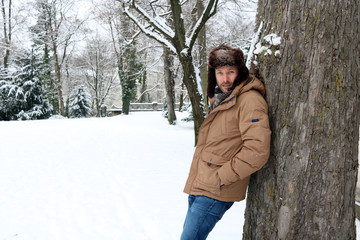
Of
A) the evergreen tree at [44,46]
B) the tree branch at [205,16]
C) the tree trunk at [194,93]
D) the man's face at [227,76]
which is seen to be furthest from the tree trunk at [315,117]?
the evergreen tree at [44,46]

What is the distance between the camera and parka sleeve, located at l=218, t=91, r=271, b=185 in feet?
5.86

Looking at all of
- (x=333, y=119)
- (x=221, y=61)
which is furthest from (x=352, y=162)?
(x=221, y=61)

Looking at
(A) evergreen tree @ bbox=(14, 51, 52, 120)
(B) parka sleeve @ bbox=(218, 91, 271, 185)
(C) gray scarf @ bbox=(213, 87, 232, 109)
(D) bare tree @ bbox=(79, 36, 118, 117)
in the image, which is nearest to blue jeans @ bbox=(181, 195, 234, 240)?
(B) parka sleeve @ bbox=(218, 91, 271, 185)

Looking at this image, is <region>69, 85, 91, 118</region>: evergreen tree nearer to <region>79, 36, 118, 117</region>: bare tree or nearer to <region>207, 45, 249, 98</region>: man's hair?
<region>79, 36, 118, 117</region>: bare tree

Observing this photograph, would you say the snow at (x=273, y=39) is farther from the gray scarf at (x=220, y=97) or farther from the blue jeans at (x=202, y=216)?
the blue jeans at (x=202, y=216)

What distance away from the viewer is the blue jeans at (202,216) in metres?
2.05

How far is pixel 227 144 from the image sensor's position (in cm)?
200

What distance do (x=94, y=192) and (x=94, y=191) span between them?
0.19ft

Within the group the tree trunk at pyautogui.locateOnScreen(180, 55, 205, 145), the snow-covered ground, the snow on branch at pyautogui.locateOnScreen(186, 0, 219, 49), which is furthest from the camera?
the tree trunk at pyautogui.locateOnScreen(180, 55, 205, 145)

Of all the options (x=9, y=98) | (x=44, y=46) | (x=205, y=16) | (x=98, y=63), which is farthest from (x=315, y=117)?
(x=98, y=63)

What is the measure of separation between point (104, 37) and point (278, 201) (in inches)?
1106

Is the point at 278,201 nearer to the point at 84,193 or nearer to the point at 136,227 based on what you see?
the point at 136,227

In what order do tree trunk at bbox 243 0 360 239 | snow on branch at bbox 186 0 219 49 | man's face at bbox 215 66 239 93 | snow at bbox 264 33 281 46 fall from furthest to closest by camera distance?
1. snow on branch at bbox 186 0 219 49
2. man's face at bbox 215 66 239 93
3. snow at bbox 264 33 281 46
4. tree trunk at bbox 243 0 360 239

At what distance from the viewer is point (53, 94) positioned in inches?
1057
